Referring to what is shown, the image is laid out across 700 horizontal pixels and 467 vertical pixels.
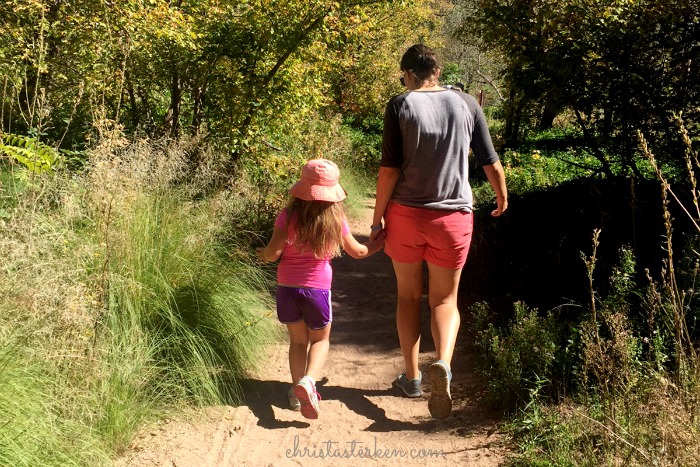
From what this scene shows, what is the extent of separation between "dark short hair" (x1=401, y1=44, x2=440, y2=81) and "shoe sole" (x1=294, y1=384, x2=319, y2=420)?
1.93 metres

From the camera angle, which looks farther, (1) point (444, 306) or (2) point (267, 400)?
(2) point (267, 400)

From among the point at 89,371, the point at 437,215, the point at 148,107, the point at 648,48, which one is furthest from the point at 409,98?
the point at 148,107

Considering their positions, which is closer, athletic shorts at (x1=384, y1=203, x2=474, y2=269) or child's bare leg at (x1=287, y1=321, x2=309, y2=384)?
Result: athletic shorts at (x1=384, y1=203, x2=474, y2=269)

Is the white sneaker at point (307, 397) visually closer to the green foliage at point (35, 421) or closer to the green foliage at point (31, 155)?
the green foliage at point (35, 421)

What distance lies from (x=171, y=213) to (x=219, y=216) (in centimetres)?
60

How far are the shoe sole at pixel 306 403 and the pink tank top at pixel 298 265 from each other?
→ 0.61 meters

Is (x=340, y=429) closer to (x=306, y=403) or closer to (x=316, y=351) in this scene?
(x=306, y=403)

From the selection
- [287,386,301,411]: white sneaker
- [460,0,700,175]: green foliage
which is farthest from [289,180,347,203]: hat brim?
[460,0,700,175]: green foliage

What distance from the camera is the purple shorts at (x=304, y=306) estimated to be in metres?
4.27

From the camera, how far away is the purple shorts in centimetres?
427

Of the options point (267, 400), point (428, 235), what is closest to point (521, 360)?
point (428, 235)

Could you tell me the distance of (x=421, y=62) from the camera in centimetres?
412

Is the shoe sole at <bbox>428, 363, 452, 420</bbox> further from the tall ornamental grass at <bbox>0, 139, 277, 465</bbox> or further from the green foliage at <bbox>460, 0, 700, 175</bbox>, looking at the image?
the green foliage at <bbox>460, 0, 700, 175</bbox>

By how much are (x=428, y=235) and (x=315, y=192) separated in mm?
705
